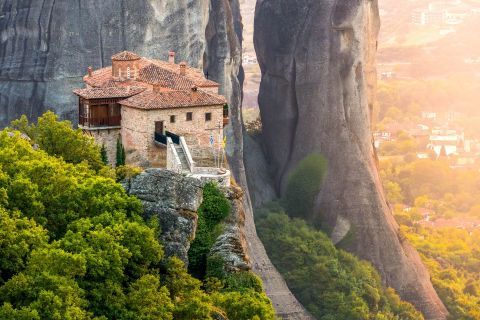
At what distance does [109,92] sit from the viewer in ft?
214

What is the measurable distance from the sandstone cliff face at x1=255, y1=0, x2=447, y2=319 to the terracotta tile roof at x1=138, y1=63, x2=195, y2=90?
118ft

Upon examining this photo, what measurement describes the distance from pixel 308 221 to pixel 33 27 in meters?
23.4

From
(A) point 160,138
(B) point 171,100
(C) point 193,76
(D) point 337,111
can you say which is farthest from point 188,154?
(D) point 337,111

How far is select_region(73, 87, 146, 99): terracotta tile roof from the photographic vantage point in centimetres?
6494

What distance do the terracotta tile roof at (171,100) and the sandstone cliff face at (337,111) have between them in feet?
127

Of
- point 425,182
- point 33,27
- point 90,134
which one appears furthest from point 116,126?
point 425,182

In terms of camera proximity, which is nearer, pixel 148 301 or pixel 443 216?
pixel 148 301

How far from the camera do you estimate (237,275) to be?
5850 cm

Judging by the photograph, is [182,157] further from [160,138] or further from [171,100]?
[171,100]

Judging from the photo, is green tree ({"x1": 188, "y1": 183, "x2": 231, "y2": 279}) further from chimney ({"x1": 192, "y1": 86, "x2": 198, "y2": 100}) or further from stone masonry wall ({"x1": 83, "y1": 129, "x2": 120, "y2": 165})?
stone masonry wall ({"x1": 83, "y1": 129, "x2": 120, "y2": 165})

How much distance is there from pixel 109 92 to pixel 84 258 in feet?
51.8

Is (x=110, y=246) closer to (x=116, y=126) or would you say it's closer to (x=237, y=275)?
(x=237, y=275)

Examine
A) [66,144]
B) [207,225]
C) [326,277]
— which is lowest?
[326,277]

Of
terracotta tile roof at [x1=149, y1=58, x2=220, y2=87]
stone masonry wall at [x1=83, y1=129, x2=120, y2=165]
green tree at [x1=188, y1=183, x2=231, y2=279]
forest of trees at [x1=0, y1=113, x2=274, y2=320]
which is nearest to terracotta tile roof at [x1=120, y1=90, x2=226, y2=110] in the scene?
stone masonry wall at [x1=83, y1=129, x2=120, y2=165]
